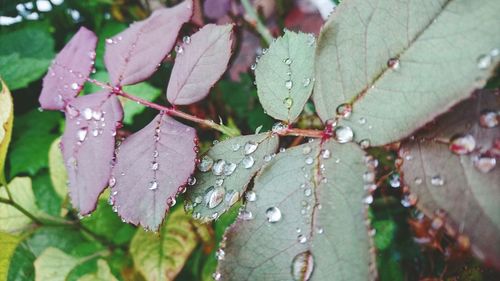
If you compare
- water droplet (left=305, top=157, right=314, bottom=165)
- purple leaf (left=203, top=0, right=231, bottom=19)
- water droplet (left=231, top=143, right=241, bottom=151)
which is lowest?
water droplet (left=305, top=157, right=314, bottom=165)

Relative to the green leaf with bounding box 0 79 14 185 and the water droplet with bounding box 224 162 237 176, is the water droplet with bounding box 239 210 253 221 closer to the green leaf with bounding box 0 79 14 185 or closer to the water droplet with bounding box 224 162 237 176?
the water droplet with bounding box 224 162 237 176

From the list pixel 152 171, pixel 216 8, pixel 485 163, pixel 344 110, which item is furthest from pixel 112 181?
pixel 216 8

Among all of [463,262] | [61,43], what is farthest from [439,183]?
[61,43]

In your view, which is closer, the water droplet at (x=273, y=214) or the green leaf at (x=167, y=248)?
the water droplet at (x=273, y=214)

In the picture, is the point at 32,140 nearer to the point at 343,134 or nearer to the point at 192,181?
the point at 192,181

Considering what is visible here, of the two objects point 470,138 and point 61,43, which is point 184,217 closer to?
point 470,138

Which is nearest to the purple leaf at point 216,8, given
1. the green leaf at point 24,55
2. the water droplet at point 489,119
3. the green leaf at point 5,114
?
the green leaf at point 24,55

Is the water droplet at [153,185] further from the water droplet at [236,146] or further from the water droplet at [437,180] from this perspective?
the water droplet at [437,180]

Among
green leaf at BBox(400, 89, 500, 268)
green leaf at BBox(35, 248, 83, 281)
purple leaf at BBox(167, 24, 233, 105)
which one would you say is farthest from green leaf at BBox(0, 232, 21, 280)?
green leaf at BBox(400, 89, 500, 268)
